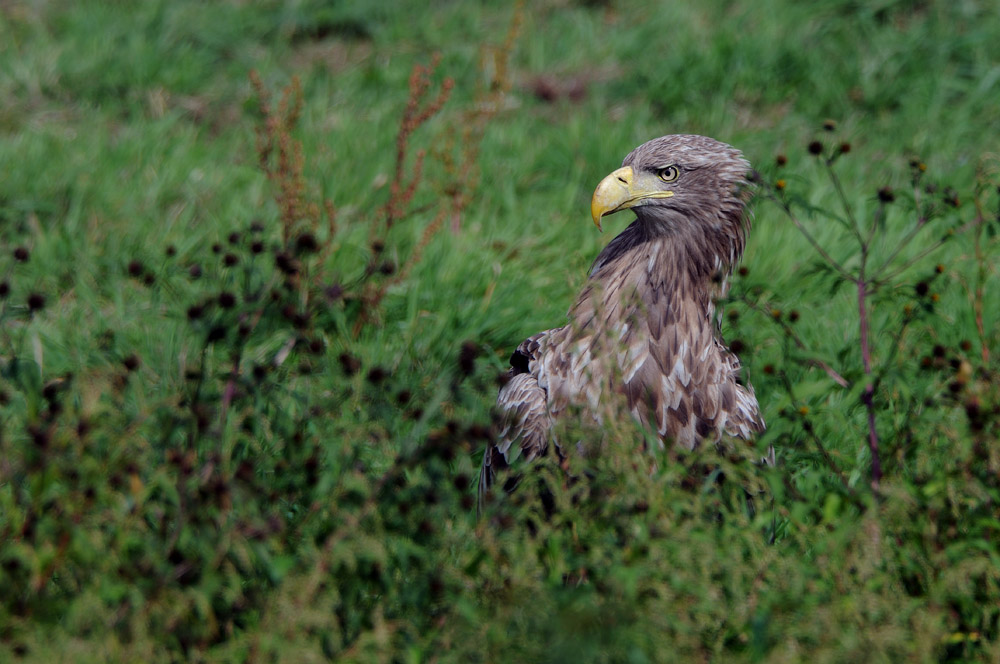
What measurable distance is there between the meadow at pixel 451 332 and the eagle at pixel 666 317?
160mm

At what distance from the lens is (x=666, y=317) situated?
3.61 meters

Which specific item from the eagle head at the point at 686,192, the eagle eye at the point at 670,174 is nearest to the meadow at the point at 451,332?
the eagle head at the point at 686,192

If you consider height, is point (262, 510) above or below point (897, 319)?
above

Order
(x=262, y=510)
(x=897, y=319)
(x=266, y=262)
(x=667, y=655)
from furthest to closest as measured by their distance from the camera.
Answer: (x=266, y=262) → (x=897, y=319) → (x=262, y=510) → (x=667, y=655)

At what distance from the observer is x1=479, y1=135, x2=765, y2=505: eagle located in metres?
3.51

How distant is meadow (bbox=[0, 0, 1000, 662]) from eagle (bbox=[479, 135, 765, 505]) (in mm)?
160

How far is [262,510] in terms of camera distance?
258 cm

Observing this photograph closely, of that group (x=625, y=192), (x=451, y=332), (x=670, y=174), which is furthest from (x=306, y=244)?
(x=451, y=332)

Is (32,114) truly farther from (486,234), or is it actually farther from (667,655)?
(667,655)

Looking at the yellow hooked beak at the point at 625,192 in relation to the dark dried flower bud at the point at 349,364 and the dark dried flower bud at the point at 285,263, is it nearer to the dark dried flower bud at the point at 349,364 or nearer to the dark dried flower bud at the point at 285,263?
the dark dried flower bud at the point at 285,263

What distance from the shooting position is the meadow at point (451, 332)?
2352 millimetres

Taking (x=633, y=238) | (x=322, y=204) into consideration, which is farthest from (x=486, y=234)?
(x=633, y=238)

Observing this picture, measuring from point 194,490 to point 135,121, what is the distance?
444cm

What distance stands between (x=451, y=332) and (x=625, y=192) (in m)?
1.20
